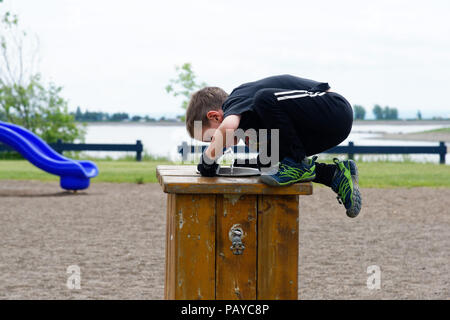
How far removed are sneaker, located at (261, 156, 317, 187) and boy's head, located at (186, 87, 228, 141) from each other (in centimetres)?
45

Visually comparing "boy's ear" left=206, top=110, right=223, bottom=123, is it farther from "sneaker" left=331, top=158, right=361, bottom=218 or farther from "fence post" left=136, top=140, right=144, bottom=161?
"fence post" left=136, top=140, right=144, bottom=161

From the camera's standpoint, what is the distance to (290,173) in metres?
3.05

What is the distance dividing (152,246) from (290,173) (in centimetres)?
396

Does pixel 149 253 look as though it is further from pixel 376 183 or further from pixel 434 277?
pixel 376 183

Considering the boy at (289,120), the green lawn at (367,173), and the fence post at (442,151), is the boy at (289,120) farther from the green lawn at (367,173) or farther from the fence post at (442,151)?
the fence post at (442,151)

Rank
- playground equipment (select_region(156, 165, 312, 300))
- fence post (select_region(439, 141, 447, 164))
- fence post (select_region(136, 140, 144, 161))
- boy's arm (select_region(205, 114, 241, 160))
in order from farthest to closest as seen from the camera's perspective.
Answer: fence post (select_region(136, 140, 144, 161))
fence post (select_region(439, 141, 447, 164))
boy's arm (select_region(205, 114, 241, 160))
playground equipment (select_region(156, 165, 312, 300))

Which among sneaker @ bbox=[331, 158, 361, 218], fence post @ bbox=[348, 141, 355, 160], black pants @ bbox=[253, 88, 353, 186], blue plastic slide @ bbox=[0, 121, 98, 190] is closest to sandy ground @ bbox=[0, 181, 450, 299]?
blue plastic slide @ bbox=[0, 121, 98, 190]

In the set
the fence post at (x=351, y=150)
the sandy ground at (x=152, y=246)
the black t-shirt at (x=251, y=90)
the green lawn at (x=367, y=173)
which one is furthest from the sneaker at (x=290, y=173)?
the fence post at (x=351, y=150)

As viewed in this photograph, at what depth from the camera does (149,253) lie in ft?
21.0

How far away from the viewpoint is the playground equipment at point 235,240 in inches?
117

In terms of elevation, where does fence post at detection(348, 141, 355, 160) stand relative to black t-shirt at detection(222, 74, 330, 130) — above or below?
below

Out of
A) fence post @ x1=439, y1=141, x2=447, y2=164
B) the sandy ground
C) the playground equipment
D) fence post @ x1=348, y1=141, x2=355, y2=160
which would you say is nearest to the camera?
the playground equipment

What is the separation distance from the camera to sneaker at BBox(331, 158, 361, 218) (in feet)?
11.8

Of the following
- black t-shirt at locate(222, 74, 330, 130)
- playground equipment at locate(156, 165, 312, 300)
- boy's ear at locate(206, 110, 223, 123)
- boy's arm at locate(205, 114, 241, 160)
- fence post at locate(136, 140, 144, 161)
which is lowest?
fence post at locate(136, 140, 144, 161)
